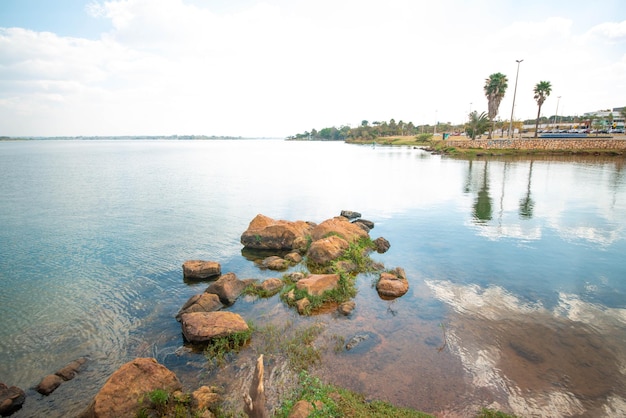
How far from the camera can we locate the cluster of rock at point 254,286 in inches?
372

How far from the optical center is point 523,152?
294ft

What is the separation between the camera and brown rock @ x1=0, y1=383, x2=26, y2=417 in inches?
400

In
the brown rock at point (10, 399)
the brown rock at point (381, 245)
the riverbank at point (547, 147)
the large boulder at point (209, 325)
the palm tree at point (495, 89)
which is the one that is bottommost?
the brown rock at point (381, 245)

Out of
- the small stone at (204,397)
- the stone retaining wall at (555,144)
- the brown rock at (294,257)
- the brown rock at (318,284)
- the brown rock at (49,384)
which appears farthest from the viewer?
the stone retaining wall at (555,144)

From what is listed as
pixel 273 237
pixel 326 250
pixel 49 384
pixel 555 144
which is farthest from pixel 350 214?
pixel 555 144

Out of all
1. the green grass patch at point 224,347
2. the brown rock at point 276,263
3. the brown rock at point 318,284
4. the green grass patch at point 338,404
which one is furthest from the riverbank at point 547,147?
the green grass patch at point 338,404

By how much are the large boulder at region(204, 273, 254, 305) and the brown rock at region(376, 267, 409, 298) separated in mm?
7352

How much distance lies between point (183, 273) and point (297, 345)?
33.9 feet

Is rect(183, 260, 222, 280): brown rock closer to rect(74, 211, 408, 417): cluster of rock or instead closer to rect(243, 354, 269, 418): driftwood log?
rect(74, 211, 408, 417): cluster of rock

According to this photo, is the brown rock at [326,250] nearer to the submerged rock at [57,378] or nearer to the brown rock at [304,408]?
the brown rock at [304,408]

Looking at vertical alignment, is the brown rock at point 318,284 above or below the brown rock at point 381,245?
above

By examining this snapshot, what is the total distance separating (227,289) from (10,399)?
8536 mm

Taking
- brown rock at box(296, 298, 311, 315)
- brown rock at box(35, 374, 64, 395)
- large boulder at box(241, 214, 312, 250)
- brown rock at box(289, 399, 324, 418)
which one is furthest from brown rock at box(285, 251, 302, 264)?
brown rock at box(35, 374, 64, 395)

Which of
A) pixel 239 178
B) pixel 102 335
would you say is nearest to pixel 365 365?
pixel 102 335
